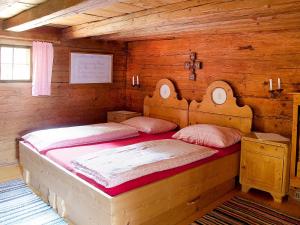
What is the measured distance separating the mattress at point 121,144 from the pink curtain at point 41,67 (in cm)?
134

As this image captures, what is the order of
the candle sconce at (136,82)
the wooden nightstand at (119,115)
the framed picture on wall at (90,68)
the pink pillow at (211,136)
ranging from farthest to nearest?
the candle sconce at (136,82)
the wooden nightstand at (119,115)
the framed picture on wall at (90,68)
the pink pillow at (211,136)

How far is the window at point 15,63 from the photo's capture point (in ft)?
12.4

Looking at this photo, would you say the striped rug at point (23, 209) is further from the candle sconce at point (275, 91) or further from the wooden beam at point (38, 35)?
the candle sconce at point (275, 91)

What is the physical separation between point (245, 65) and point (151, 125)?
1.43 m

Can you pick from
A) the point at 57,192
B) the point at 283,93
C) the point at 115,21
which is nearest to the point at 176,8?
the point at 115,21

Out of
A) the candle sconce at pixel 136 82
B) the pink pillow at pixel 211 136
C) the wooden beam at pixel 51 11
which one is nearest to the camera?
the wooden beam at pixel 51 11

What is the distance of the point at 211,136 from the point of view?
3.33m

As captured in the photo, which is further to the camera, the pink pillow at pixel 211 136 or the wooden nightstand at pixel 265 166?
the pink pillow at pixel 211 136

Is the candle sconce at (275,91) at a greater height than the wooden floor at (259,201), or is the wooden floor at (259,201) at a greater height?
the candle sconce at (275,91)

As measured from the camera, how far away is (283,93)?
11.0 ft

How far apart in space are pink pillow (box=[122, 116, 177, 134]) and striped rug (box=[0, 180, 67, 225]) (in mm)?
1571

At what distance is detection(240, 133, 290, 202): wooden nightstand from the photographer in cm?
302

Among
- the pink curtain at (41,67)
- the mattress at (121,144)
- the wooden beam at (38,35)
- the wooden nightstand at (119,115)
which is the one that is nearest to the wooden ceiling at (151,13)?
the wooden beam at (38,35)

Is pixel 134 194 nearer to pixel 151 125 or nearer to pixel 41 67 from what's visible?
pixel 151 125
